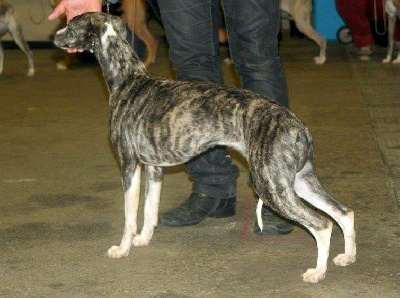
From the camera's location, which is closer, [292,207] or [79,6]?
[292,207]

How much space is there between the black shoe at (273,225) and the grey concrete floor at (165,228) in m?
0.04

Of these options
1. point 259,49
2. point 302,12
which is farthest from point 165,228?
point 302,12

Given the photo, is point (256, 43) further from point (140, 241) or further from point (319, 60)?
point (319, 60)

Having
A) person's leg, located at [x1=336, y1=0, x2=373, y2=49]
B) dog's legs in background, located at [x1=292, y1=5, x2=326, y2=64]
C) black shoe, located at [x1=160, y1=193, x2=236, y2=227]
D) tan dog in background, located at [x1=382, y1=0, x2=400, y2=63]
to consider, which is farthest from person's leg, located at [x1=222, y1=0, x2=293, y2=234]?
person's leg, located at [x1=336, y1=0, x2=373, y2=49]

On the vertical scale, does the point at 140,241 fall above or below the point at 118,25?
below

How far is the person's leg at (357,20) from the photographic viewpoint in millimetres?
14008

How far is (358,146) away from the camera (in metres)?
7.74

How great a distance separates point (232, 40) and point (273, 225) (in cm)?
108

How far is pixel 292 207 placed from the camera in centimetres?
458

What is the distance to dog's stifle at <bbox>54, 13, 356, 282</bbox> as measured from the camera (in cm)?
457

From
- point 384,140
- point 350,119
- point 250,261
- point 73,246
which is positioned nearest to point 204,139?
point 250,261

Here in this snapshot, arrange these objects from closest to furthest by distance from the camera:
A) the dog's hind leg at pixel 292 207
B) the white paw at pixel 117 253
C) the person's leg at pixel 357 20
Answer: the dog's hind leg at pixel 292 207 < the white paw at pixel 117 253 < the person's leg at pixel 357 20

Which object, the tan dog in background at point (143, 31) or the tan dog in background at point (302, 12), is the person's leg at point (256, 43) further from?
the tan dog in background at point (302, 12)

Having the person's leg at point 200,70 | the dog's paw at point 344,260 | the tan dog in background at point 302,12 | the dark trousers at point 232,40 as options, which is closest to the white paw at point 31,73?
the tan dog in background at point 302,12
